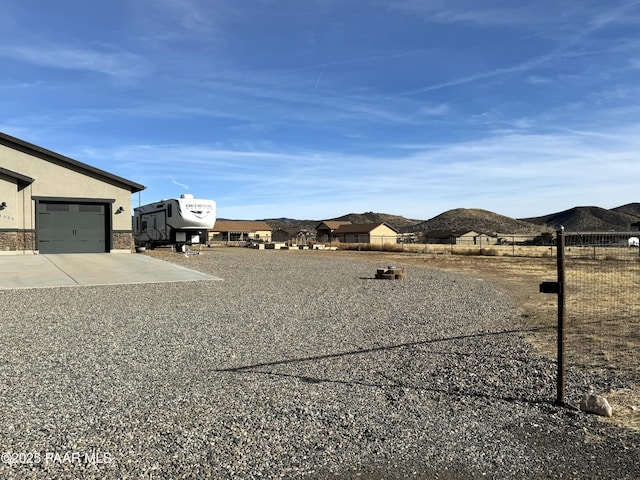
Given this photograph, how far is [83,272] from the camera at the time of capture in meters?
16.9

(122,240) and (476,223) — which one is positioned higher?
(476,223)

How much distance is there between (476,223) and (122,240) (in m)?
122

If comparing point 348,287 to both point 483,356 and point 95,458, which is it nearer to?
point 483,356

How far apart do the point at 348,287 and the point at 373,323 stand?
19.1ft

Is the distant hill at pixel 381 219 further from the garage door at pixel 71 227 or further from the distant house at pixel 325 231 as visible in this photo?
the garage door at pixel 71 227

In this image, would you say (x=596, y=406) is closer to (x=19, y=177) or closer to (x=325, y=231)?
(x=19, y=177)

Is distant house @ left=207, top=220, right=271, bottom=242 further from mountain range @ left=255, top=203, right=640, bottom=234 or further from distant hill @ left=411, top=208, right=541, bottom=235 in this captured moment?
distant hill @ left=411, top=208, right=541, bottom=235

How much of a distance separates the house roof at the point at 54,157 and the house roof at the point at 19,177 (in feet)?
5.58

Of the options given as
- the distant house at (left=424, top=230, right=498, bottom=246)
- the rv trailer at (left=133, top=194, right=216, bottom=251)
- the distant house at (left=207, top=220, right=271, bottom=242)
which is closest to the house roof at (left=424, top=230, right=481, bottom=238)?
the distant house at (left=424, top=230, right=498, bottom=246)

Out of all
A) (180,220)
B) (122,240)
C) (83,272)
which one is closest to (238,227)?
(180,220)

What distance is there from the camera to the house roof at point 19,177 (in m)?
22.5

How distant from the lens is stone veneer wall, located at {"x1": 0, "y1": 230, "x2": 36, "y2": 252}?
23141 mm

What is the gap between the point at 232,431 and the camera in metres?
4.13

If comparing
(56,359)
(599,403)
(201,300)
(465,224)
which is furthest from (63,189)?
(465,224)
